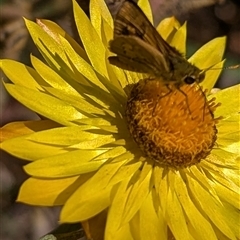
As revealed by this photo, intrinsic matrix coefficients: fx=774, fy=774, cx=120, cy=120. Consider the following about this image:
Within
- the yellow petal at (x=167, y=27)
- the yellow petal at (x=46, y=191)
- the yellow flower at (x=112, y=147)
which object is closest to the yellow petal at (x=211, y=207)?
the yellow flower at (x=112, y=147)

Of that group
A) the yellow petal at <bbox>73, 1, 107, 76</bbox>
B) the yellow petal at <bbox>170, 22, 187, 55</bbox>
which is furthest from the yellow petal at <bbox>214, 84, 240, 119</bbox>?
the yellow petal at <bbox>73, 1, 107, 76</bbox>

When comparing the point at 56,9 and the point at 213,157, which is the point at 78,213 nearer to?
the point at 213,157

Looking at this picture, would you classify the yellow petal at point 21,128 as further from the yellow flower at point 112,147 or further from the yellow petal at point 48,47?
the yellow petal at point 48,47

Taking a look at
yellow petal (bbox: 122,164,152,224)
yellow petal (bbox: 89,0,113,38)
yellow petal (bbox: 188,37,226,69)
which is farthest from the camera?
yellow petal (bbox: 188,37,226,69)

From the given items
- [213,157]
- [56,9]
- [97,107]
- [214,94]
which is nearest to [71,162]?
[97,107]

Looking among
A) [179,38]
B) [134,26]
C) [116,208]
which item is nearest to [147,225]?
[116,208]

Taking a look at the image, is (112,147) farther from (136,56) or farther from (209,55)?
(209,55)

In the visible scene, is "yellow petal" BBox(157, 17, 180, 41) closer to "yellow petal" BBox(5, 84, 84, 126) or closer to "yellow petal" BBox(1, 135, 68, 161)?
"yellow petal" BBox(5, 84, 84, 126)

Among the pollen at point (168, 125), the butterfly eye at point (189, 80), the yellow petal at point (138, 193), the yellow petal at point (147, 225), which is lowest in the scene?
the yellow petal at point (147, 225)
